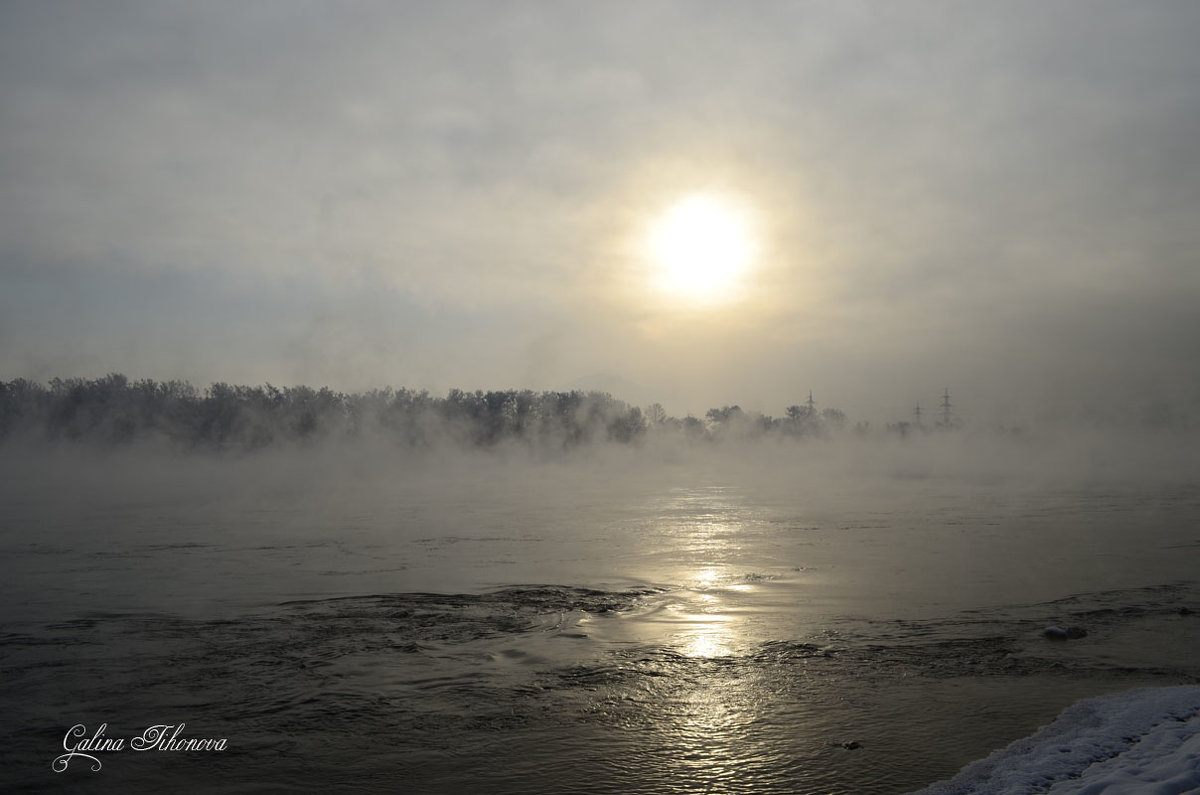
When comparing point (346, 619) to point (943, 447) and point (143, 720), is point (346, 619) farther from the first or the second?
point (943, 447)

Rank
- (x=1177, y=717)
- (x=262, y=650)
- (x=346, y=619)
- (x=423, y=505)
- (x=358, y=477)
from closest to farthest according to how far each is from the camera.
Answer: (x=1177, y=717), (x=262, y=650), (x=346, y=619), (x=423, y=505), (x=358, y=477)

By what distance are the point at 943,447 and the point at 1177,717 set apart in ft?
321

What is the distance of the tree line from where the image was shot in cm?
8531

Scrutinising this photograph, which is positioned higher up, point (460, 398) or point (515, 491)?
point (460, 398)

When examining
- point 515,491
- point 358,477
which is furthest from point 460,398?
point 515,491

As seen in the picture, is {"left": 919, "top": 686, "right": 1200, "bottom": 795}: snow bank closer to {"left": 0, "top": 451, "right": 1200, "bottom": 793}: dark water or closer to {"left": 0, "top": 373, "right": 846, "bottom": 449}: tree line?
{"left": 0, "top": 451, "right": 1200, "bottom": 793}: dark water

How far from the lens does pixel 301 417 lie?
9612 cm

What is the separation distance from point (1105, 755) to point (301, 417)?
9784 cm

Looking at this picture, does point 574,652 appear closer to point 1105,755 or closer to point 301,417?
point 1105,755

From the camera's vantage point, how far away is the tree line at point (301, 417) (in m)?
85.3

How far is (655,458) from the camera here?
265ft

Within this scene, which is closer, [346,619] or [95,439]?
[346,619]

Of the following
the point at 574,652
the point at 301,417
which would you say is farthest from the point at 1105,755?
the point at 301,417

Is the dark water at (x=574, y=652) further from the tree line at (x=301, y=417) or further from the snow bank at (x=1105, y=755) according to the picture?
the tree line at (x=301, y=417)
